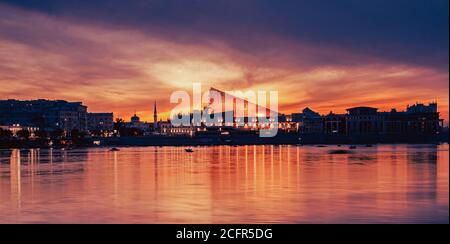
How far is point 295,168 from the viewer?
55938mm

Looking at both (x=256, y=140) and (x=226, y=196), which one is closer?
(x=226, y=196)

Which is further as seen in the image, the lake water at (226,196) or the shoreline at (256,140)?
the shoreline at (256,140)

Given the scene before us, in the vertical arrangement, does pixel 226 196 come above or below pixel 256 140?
below

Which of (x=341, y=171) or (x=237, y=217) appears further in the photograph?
(x=341, y=171)

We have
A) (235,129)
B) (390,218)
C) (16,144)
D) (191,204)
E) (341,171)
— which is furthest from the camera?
(235,129)

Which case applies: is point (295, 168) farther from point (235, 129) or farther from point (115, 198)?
point (235, 129)

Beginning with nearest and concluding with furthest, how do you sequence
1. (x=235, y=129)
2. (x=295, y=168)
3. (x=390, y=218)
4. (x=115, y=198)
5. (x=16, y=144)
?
(x=390, y=218)
(x=115, y=198)
(x=295, y=168)
(x=16, y=144)
(x=235, y=129)

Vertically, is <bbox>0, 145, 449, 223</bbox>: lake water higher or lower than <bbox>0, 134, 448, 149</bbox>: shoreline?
lower

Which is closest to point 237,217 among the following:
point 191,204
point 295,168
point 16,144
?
point 191,204

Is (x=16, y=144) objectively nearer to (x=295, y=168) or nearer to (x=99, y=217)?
(x=295, y=168)

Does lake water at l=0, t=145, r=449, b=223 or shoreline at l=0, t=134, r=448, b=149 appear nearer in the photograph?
lake water at l=0, t=145, r=449, b=223

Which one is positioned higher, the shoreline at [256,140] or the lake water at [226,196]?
the shoreline at [256,140]

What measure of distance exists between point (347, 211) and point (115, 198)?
13.5 meters
